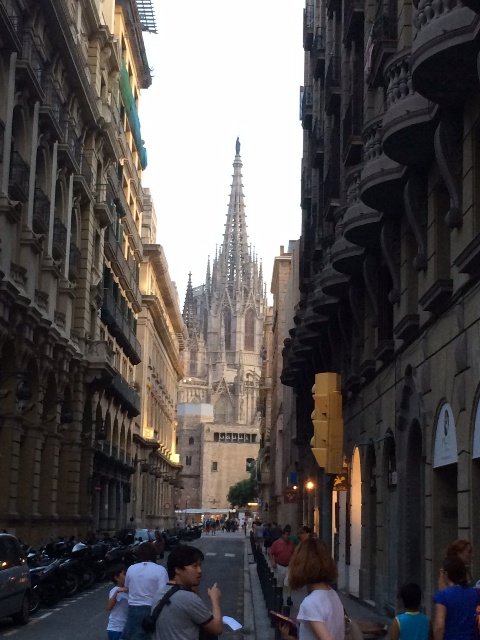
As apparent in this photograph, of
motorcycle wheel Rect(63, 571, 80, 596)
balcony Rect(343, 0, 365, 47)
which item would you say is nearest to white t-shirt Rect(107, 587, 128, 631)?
motorcycle wheel Rect(63, 571, 80, 596)

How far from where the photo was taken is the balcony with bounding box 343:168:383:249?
63.0ft

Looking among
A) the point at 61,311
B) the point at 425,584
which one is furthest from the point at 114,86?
the point at 425,584

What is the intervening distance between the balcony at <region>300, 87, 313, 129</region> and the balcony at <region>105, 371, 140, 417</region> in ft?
37.8

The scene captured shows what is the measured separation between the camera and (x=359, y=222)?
19.4 m

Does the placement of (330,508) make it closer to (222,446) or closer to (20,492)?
(20,492)

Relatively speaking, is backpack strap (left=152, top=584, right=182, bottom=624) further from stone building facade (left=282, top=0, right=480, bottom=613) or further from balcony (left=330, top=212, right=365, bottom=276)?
balcony (left=330, top=212, right=365, bottom=276)

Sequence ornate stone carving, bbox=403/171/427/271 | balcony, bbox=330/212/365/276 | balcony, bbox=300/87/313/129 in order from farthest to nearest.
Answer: balcony, bbox=300/87/313/129 < balcony, bbox=330/212/365/276 < ornate stone carving, bbox=403/171/427/271

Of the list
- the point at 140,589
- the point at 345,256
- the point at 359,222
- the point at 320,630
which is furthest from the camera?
the point at 345,256

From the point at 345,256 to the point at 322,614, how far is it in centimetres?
1584

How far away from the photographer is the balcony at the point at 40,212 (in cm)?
3102

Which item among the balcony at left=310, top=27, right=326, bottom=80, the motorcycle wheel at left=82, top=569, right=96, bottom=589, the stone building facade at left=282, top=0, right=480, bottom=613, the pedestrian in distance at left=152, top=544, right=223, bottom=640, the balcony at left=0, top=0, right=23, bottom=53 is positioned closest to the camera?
the pedestrian in distance at left=152, top=544, right=223, bottom=640

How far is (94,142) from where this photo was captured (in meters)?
41.3

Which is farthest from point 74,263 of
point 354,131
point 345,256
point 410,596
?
point 410,596

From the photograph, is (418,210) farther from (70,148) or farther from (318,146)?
(70,148)
